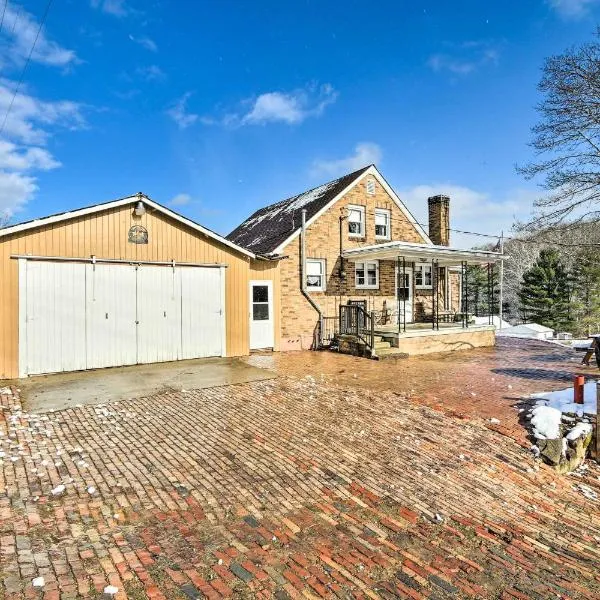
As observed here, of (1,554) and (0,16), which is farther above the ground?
(0,16)

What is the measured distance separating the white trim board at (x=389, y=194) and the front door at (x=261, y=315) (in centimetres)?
197

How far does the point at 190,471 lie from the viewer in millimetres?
5031

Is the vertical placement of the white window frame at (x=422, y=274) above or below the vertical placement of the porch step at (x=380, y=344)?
above

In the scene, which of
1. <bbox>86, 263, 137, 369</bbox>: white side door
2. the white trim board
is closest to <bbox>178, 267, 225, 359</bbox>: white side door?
<bbox>86, 263, 137, 369</bbox>: white side door

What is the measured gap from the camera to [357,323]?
1453 centimetres

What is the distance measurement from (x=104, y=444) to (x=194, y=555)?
115 inches

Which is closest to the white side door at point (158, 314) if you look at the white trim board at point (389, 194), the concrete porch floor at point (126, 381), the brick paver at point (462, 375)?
the concrete porch floor at point (126, 381)

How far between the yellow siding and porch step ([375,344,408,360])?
3683 millimetres

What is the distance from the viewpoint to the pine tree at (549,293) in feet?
123

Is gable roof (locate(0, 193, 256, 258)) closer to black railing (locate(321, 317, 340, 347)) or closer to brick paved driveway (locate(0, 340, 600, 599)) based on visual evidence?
black railing (locate(321, 317, 340, 347))

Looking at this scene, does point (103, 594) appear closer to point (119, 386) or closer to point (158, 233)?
point (119, 386)

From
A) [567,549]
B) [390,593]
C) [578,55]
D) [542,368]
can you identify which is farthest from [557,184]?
[390,593]

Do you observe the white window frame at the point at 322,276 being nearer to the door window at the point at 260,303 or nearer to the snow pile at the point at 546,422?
the door window at the point at 260,303

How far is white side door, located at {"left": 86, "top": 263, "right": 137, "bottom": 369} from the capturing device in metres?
10.8
